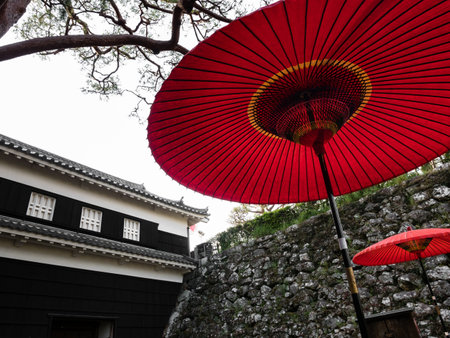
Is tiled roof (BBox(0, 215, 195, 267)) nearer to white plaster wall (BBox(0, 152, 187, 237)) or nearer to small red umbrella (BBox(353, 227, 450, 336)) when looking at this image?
white plaster wall (BBox(0, 152, 187, 237))

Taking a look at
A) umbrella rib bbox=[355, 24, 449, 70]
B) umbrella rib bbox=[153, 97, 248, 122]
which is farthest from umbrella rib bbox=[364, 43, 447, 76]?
umbrella rib bbox=[153, 97, 248, 122]

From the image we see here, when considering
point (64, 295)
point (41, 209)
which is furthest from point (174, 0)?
point (64, 295)

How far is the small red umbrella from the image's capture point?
3447 mm

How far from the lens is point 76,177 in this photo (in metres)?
8.64

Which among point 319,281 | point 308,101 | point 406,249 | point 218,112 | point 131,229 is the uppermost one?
point 131,229

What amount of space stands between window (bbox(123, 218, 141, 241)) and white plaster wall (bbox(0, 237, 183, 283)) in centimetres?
115

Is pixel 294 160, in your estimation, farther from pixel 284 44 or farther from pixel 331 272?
pixel 331 272

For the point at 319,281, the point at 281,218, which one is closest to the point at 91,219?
the point at 281,218

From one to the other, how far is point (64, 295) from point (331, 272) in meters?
6.86

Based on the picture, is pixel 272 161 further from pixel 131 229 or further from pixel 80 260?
pixel 131 229

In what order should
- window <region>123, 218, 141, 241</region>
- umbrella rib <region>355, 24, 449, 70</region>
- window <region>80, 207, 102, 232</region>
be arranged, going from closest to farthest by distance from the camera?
umbrella rib <region>355, 24, 449, 70</region>
window <region>80, 207, 102, 232</region>
window <region>123, 218, 141, 241</region>

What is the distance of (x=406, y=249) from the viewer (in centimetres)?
369

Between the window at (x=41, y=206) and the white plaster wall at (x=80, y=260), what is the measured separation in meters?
1.03

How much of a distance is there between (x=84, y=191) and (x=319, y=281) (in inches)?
300
